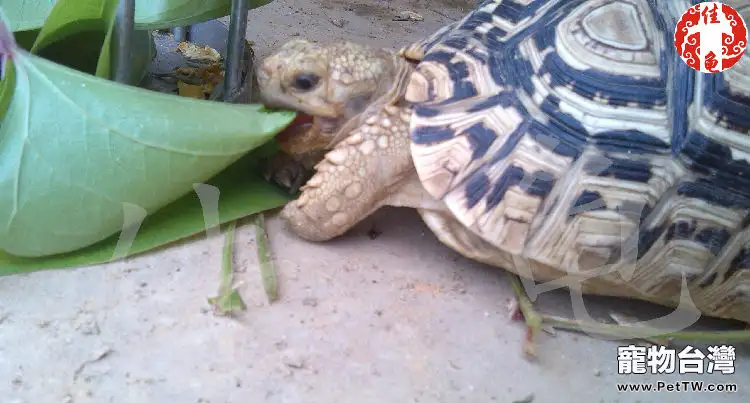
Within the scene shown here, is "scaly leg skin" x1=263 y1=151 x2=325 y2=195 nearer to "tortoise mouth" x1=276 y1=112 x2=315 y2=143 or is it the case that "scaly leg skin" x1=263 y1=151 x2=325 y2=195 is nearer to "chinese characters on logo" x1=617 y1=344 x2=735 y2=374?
"tortoise mouth" x1=276 y1=112 x2=315 y2=143

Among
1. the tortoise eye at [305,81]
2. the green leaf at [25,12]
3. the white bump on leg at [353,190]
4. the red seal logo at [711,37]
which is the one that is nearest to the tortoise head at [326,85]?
the tortoise eye at [305,81]

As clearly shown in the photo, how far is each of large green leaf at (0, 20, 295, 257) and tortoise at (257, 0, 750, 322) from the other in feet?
1.26

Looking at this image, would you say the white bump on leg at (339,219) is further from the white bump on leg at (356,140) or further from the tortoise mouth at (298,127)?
the tortoise mouth at (298,127)

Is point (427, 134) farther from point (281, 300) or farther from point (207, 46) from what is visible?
point (207, 46)

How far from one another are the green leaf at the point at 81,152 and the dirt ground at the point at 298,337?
0.13m

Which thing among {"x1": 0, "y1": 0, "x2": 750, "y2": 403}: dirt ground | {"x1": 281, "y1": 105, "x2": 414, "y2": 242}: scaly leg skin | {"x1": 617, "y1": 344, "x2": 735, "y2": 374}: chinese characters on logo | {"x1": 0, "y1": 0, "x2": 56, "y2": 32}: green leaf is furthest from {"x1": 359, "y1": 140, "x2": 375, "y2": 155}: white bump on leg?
{"x1": 0, "y1": 0, "x2": 56, "y2": 32}: green leaf

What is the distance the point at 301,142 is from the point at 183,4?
0.53 metres

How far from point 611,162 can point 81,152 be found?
50.1 inches

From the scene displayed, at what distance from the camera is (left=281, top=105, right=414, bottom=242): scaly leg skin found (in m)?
1.81

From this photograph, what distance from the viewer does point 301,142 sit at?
202 cm

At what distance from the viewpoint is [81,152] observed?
5.15 ft

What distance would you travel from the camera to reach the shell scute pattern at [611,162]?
160 centimetres

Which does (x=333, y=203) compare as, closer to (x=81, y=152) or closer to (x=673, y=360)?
(x=81, y=152)

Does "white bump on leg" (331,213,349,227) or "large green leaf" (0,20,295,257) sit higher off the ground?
"large green leaf" (0,20,295,257)
